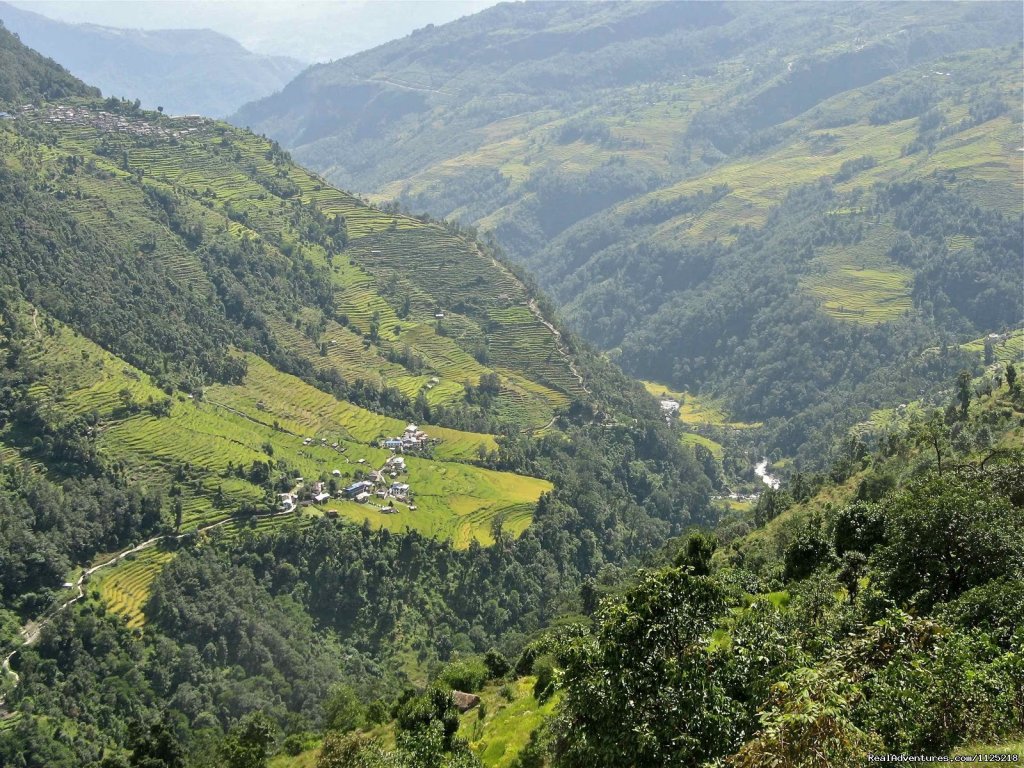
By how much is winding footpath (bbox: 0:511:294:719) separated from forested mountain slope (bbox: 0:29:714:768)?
29 centimetres

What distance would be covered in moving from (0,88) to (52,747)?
Result: 5378 inches

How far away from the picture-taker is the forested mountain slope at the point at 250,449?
6812cm

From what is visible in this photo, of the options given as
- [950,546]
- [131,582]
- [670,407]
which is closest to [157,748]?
[131,582]

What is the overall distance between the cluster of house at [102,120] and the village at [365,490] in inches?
3638

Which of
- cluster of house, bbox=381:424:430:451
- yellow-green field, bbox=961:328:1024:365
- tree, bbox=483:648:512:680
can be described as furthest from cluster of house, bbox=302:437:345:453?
yellow-green field, bbox=961:328:1024:365

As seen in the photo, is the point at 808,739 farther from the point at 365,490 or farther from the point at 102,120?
the point at 102,120

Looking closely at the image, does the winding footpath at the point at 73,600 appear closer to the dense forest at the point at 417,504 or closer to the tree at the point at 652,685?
the dense forest at the point at 417,504

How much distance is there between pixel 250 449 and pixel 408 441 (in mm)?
20302

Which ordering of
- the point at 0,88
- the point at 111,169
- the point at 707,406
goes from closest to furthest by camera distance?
the point at 111,169 → the point at 0,88 → the point at 707,406

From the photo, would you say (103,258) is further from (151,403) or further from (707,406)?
(707,406)

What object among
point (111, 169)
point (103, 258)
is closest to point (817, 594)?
point (103, 258)

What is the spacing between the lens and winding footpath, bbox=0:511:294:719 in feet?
207

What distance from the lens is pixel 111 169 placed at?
14312 cm

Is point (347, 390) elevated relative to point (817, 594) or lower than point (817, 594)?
lower
